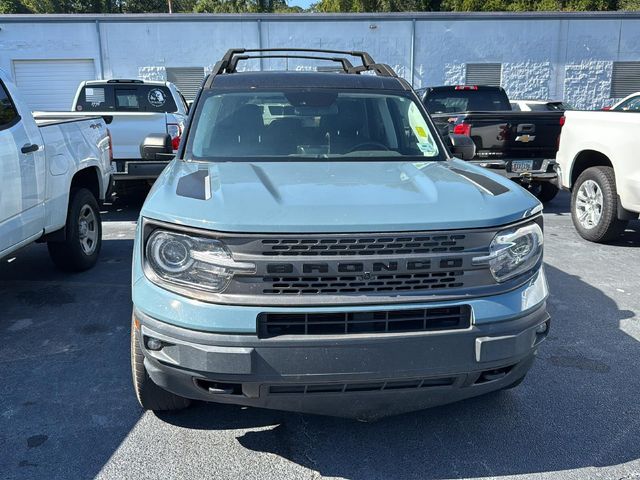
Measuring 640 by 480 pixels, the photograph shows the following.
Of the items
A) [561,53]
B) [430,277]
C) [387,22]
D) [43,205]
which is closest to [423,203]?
[430,277]

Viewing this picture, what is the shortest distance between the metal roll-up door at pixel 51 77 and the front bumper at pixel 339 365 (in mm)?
18883

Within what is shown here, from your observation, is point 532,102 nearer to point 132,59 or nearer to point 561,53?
point 561,53

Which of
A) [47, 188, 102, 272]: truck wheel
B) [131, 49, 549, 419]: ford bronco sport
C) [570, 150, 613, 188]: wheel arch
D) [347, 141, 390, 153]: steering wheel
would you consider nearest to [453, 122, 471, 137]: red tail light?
[570, 150, 613, 188]: wheel arch

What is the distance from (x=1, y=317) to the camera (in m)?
4.65

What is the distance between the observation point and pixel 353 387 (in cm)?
241

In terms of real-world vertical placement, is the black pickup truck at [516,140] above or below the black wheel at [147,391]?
above

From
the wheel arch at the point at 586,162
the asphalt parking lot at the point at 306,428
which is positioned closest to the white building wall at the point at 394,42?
the wheel arch at the point at 586,162

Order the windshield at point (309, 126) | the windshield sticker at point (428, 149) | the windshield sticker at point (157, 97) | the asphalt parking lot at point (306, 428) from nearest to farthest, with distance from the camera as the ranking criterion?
the asphalt parking lot at point (306, 428) < the windshield at point (309, 126) < the windshield sticker at point (428, 149) < the windshield sticker at point (157, 97)

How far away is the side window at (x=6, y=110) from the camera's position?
14.9 ft

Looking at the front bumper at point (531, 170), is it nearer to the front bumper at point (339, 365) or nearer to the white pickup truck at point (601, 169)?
the white pickup truck at point (601, 169)

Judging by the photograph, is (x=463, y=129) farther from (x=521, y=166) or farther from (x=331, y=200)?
(x=331, y=200)

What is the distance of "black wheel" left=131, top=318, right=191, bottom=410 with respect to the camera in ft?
9.16

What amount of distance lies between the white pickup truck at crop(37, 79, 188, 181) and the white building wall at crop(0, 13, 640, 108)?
9.47 meters

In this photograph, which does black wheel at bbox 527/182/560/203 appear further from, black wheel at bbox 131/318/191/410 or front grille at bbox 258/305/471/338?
black wheel at bbox 131/318/191/410
